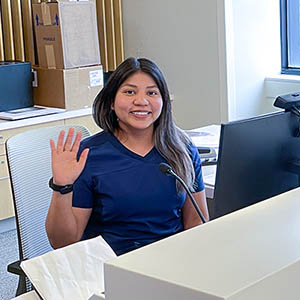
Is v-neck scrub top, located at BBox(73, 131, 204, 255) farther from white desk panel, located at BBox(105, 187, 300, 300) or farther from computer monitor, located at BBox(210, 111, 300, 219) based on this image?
white desk panel, located at BBox(105, 187, 300, 300)

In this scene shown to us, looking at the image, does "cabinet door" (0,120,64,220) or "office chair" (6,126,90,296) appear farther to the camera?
"cabinet door" (0,120,64,220)

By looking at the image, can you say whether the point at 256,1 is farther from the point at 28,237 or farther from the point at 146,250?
the point at 146,250

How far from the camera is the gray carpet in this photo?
10.4 ft

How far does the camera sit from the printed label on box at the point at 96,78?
4181 millimetres

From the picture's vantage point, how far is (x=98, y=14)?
4488 millimetres

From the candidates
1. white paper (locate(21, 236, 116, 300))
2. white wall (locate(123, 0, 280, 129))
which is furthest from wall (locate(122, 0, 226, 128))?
white paper (locate(21, 236, 116, 300))

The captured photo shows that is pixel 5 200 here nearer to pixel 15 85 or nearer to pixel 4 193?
pixel 4 193

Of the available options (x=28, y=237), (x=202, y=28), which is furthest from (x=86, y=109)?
(x=28, y=237)

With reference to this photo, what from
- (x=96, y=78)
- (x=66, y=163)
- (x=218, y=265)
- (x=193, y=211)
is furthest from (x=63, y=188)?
(x=96, y=78)

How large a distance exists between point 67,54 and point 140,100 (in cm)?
223

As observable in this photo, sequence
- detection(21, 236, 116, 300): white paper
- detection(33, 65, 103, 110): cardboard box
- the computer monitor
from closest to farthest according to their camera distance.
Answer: detection(21, 236, 116, 300): white paper
the computer monitor
detection(33, 65, 103, 110): cardboard box

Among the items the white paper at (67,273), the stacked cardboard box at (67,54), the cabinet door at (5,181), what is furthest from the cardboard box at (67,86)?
the white paper at (67,273)

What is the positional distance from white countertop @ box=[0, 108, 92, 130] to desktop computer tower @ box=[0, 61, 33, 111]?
227mm

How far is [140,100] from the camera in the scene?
190 cm
